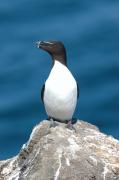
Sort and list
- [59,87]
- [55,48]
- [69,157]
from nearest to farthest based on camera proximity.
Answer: [69,157] < [59,87] < [55,48]

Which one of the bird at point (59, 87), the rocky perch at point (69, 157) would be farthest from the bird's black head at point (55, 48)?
the rocky perch at point (69, 157)

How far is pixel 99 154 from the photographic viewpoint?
1017 centimetres

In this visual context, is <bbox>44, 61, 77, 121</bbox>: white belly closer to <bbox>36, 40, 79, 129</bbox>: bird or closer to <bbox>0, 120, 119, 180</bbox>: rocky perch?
<bbox>36, 40, 79, 129</bbox>: bird

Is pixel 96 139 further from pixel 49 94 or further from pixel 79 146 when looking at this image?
pixel 49 94

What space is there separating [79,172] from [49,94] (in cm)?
194

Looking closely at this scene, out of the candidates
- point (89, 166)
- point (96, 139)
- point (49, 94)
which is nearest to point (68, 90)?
point (49, 94)

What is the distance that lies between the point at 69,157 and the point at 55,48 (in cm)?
203

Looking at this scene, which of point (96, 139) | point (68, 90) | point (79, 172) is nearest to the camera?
point (79, 172)

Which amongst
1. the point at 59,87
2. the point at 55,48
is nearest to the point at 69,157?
the point at 59,87

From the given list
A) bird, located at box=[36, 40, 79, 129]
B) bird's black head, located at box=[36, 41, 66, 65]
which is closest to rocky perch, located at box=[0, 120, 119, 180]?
bird, located at box=[36, 40, 79, 129]

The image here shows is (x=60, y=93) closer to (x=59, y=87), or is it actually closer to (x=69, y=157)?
(x=59, y=87)

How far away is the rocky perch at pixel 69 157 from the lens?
32.4 feet

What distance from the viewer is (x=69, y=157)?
32.8ft

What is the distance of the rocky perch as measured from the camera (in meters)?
9.88
